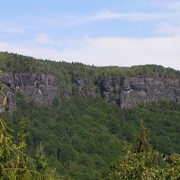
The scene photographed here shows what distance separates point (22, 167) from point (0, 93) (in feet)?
5.35

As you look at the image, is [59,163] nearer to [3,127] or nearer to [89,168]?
[89,168]

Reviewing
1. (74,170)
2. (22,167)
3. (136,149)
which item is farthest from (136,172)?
(74,170)

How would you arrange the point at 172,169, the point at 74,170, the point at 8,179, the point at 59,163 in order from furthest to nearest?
the point at 59,163, the point at 74,170, the point at 172,169, the point at 8,179

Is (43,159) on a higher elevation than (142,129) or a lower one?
lower

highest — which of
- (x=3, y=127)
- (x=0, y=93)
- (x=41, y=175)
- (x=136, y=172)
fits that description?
(x=0, y=93)

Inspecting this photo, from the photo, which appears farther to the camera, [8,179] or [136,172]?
[136,172]

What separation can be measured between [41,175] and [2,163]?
2.71 ft

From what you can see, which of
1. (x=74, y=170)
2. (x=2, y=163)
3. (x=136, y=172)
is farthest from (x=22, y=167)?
(x=74, y=170)

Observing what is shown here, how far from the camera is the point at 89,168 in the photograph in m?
187

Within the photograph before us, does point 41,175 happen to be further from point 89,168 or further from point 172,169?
point 89,168

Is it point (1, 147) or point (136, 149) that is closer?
point (1, 147)

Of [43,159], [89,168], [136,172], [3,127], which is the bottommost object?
[89,168]

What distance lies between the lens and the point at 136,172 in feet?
59.5

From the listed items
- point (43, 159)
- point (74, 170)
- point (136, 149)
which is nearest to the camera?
point (136, 149)
